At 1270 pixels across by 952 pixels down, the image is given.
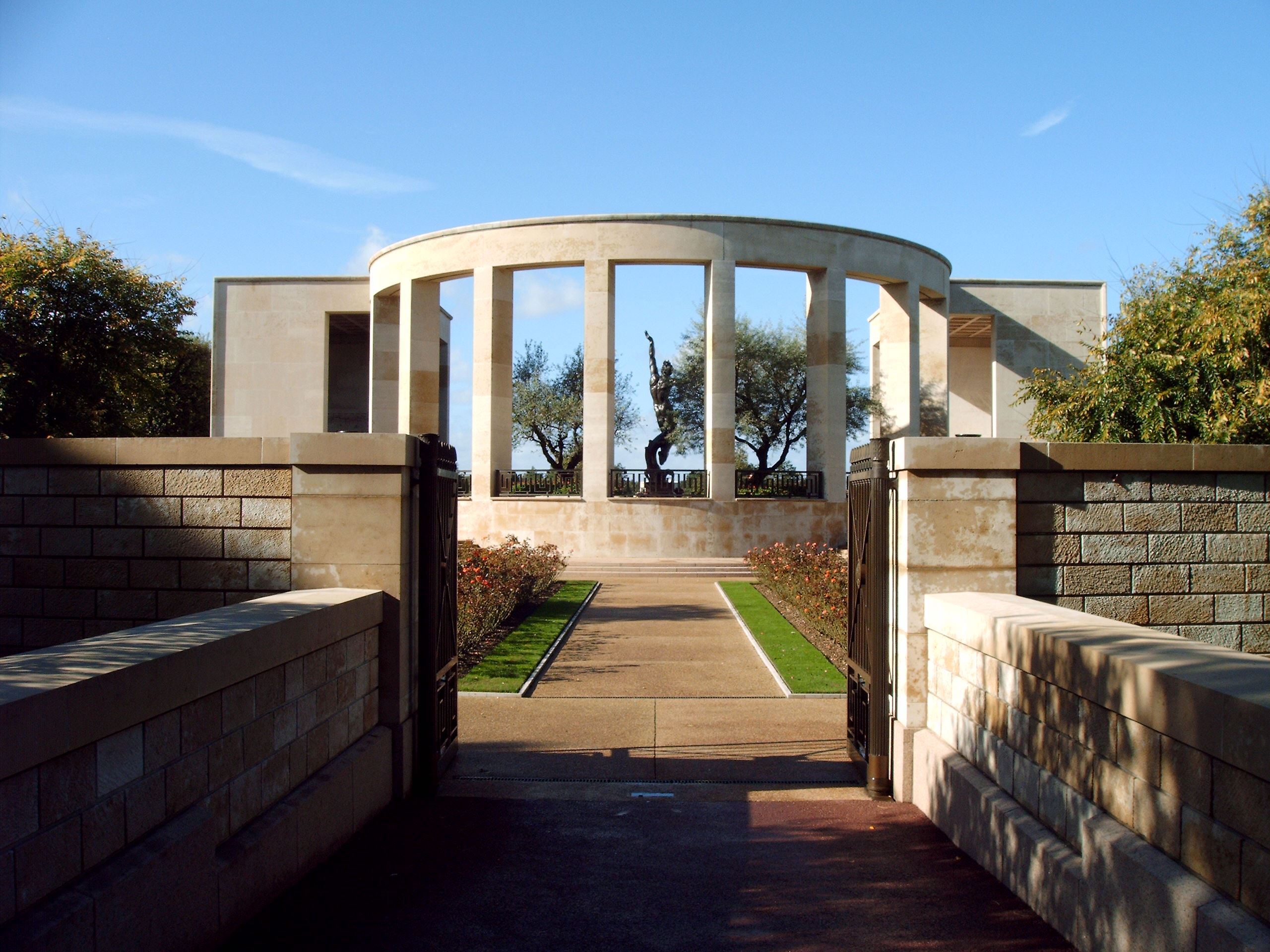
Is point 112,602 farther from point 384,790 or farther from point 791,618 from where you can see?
point 791,618

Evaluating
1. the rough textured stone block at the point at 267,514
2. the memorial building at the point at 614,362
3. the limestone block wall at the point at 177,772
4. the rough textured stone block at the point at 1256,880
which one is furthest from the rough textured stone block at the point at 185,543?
the memorial building at the point at 614,362

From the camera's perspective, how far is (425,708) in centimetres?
A: 696

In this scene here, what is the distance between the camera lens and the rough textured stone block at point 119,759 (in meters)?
3.50

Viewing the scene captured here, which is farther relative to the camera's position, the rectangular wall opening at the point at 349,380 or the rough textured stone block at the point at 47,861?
the rectangular wall opening at the point at 349,380

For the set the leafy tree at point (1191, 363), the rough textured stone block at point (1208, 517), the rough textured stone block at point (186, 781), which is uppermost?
the leafy tree at point (1191, 363)

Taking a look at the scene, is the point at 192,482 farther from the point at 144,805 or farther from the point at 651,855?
the point at 651,855

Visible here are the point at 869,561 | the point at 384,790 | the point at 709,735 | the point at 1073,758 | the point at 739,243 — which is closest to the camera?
the point at 1073,758

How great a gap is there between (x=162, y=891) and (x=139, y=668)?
0.84 meters

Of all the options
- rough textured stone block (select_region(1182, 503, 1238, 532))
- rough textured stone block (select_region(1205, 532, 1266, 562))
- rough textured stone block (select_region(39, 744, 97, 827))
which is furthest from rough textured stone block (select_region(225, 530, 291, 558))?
rough textured stone block (select_region(1205, 532, 1266, 562))

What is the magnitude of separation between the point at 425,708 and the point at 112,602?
8.81 feet

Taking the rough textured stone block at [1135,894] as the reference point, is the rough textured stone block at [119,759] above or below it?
above

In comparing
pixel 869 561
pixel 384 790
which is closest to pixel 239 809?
pixel 384 790

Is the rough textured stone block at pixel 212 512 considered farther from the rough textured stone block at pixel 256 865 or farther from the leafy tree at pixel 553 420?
the leafy tree at pixel 553 420

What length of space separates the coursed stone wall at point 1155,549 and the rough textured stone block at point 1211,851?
11.4ft
